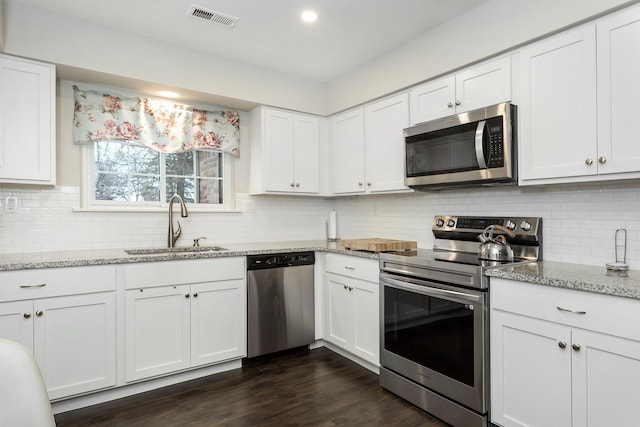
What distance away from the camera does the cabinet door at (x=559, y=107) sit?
1.94m

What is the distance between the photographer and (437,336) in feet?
7.36

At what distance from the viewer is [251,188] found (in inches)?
144

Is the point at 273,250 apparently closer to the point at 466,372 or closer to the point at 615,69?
the point at 466,372

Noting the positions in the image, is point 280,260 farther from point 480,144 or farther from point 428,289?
point 480,144

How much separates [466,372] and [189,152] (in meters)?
2.77

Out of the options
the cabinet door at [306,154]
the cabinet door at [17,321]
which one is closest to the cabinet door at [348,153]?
the cabinet door at [306,154]

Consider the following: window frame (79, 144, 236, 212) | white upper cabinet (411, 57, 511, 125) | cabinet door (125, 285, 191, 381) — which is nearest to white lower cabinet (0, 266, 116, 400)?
cabinet door (125, 285, 191, 381)

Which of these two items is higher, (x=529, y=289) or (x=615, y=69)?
(x=615, y=69)

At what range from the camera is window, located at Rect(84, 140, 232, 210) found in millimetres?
3018

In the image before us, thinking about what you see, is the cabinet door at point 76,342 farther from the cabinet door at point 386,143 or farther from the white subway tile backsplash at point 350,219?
the cabinet door at point 386,143

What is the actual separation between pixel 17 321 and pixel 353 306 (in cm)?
212

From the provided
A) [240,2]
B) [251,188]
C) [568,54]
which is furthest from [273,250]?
[568,54]

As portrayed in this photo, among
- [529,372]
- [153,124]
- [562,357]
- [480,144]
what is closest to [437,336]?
[529,372]

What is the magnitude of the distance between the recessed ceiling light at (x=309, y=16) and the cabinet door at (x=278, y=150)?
40.3 inches
